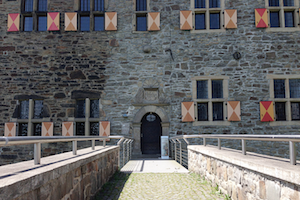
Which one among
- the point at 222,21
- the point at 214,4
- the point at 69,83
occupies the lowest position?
the point at 69,83

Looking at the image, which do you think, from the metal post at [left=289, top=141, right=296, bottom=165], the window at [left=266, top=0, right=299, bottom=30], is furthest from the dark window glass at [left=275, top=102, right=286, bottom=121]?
the metal post at [left=289, top=141, right=296, bottom=165]

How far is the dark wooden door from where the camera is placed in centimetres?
1077

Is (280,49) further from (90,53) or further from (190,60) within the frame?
(90,53)

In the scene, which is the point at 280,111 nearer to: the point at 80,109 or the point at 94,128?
the point at 94,128

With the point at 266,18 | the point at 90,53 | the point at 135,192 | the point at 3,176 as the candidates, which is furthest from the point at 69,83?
the point at 3,176

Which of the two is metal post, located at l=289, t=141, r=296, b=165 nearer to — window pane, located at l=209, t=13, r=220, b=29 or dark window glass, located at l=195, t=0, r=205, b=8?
window pane, located at l=209, t=13, r=220, b=29

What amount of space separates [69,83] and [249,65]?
702 centimetres

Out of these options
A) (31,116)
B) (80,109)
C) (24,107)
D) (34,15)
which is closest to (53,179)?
(80,109)

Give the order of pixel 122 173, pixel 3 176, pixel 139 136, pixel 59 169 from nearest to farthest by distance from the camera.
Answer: pixel 3 176
pixel 59 169
pixel 122 173
pixel 139 136

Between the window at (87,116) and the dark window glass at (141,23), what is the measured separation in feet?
11.1

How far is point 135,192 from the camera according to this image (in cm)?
420

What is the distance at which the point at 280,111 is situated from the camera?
1035 centimetres

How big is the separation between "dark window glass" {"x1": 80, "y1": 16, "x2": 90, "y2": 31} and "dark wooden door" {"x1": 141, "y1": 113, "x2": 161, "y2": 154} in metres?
4.30

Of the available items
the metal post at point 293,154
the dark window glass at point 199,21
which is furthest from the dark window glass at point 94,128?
the metal post at point 293,154
